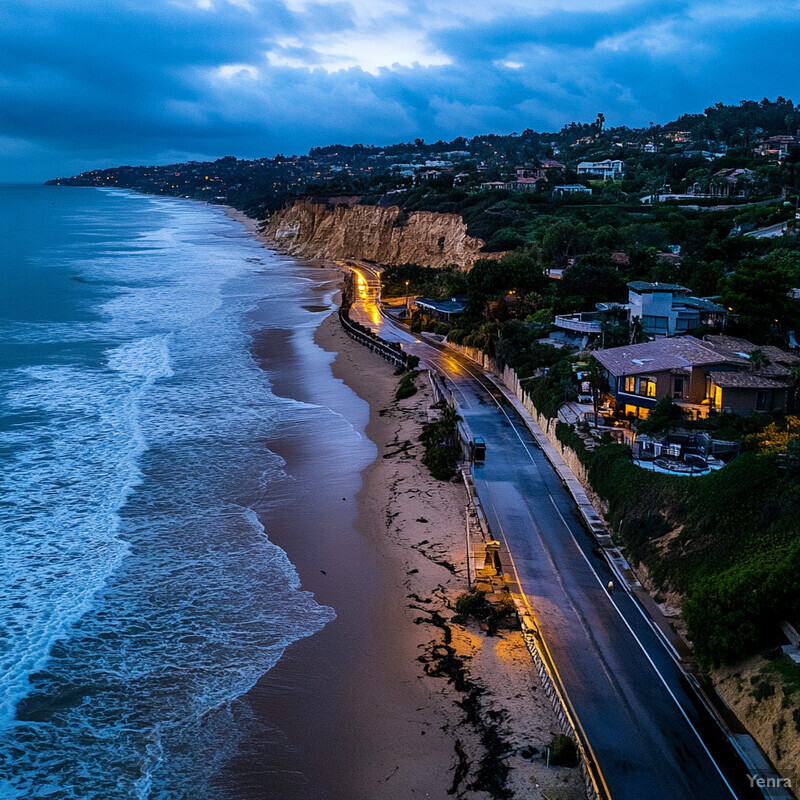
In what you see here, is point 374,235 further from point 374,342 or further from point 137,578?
point 137,578

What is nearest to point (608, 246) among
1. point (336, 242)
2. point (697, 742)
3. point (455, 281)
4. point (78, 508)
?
point (455, 281)

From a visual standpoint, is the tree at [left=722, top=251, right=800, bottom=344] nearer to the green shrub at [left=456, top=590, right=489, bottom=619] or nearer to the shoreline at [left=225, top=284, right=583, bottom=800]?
the shoreline at [left=225, top=284, right=583, bottom=800]

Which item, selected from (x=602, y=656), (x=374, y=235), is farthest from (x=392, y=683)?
(x=374, y=235)

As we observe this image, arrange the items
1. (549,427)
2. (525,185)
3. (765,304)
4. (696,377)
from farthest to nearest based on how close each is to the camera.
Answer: (525,185) → (765,304) → (549,427) → (696,377)

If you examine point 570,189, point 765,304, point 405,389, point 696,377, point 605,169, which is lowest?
point 405,389

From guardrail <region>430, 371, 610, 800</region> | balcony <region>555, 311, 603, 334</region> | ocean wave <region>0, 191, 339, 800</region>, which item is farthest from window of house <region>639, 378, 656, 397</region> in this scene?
ocean wave <region>0, 191, 339, 800</region>

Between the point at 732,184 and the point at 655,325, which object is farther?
the point at 732,184
